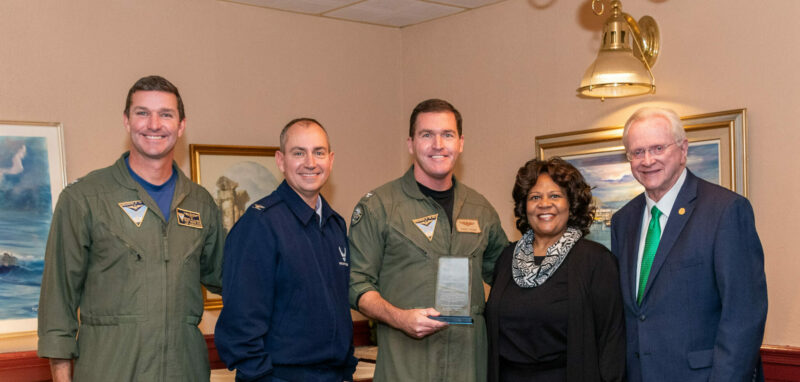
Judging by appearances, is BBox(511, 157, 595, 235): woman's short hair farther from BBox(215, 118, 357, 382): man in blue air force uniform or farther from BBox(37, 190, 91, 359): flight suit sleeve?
BBox(37, 190, 91, 359): flight suit sleeve

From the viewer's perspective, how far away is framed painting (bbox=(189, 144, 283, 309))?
5301 millimetres

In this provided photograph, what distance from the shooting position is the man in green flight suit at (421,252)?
3.44 meters

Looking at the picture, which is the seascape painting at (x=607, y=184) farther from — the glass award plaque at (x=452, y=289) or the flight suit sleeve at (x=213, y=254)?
the flight suit sleeve at (x=213, y=254)

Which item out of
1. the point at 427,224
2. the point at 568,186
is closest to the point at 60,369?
the point at 427,224

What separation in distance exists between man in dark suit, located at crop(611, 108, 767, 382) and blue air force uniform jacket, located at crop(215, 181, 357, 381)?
3.66 feet

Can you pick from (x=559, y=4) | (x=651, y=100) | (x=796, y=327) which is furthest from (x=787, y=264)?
(x=559, y=4)

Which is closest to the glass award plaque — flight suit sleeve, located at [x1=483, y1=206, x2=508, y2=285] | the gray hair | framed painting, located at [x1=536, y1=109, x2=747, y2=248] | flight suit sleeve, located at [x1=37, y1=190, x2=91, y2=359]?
flight suit sleeve, located at [x1=483, y1=206, x2=508, y2=285]

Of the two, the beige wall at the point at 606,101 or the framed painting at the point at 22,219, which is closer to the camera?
the beige wall at the point at 606,101

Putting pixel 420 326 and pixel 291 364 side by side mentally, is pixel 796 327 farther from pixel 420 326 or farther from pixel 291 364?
pixel 291 364

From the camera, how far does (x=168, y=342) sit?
3.24 metres

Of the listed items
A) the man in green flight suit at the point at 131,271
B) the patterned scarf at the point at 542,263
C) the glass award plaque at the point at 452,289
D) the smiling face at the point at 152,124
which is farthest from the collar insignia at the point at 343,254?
the smiling face at the point at 152,124

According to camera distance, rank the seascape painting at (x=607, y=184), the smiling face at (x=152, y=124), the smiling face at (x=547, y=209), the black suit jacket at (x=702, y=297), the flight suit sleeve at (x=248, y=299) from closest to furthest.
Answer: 1. the black suit jacket at (x=702, y=297)
2. the flight suit sleeve at (x=248, y=299)
3. the smiling face at (x=152, y=124)
4. the smiling face at (x=547, y=209)
5. the seascape painting at (x=607, y=184)

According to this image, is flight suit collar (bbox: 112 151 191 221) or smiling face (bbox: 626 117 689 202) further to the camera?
flight suit collar (bbox: 112 151 191 221)

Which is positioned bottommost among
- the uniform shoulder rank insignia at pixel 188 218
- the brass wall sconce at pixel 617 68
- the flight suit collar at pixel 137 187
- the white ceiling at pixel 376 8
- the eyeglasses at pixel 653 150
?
the uniform shoulder rank insignia at pixel 188 218
